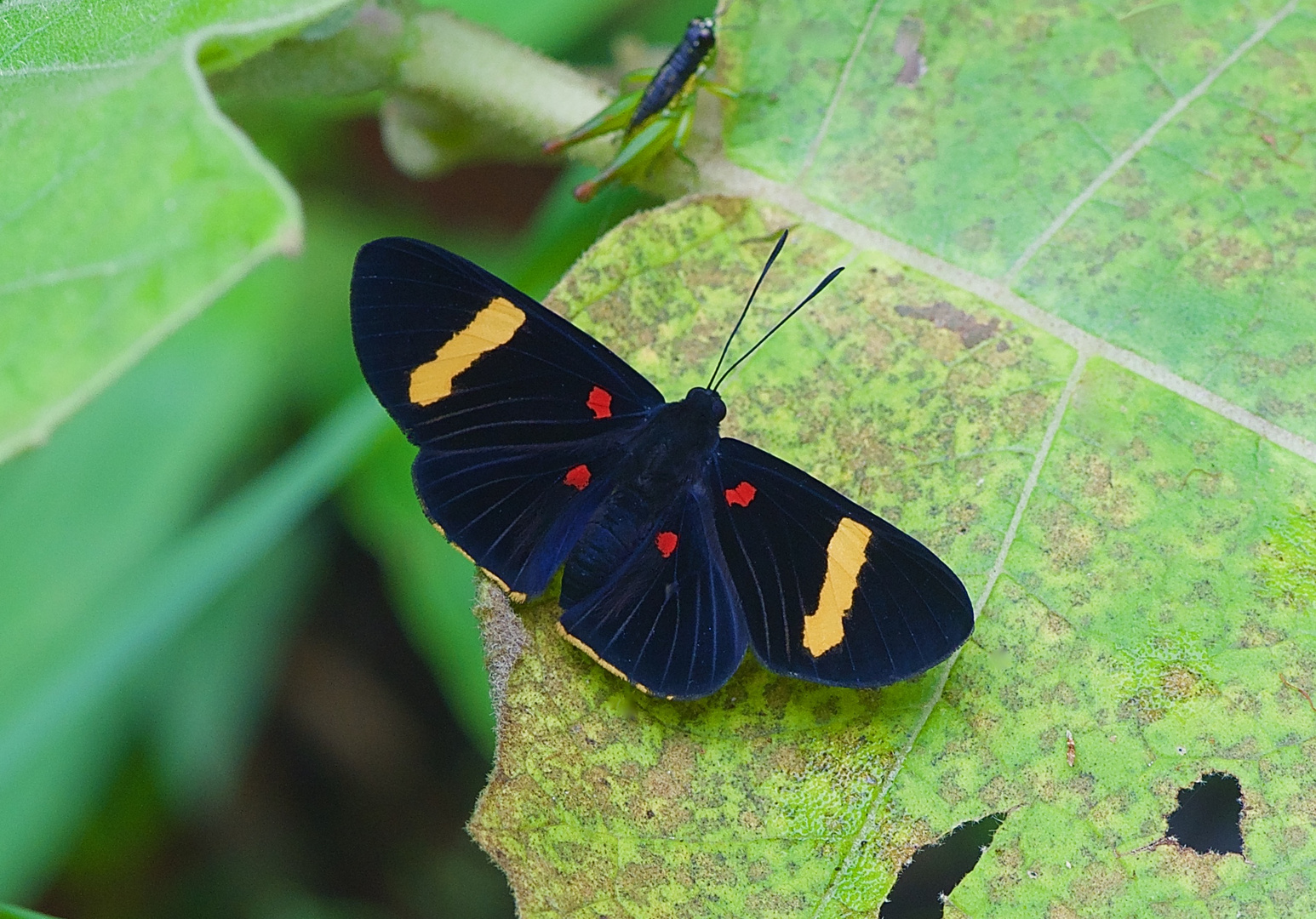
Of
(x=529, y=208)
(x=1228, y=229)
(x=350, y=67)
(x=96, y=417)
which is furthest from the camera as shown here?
(x=529, y=208)

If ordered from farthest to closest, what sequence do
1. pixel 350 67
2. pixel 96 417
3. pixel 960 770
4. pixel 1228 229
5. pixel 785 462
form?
pixel 96 417 < pixel 350 67 < pixel 1228 229 < pixel 785 462 < pixel 960 770

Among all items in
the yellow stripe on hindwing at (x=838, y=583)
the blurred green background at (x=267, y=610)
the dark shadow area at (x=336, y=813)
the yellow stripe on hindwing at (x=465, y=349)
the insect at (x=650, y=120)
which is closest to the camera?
the yellow stripe on hindwing at (x=838, y=583)

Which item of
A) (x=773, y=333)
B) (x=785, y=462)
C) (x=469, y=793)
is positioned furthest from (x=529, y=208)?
(x=785, y=462)

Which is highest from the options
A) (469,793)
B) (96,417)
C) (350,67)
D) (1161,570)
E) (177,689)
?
(350,67)

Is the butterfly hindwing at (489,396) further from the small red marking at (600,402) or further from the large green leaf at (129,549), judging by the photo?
the large green leaf at (129,549)

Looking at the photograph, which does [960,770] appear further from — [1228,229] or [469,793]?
[469,793]

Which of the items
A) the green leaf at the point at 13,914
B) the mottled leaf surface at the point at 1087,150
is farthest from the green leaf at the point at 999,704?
the green leaf at the point at 13,914

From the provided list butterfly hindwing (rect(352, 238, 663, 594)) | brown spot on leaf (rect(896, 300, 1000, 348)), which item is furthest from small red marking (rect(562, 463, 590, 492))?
brown spot on leaf (rect(896, 300, 1000, 348))
